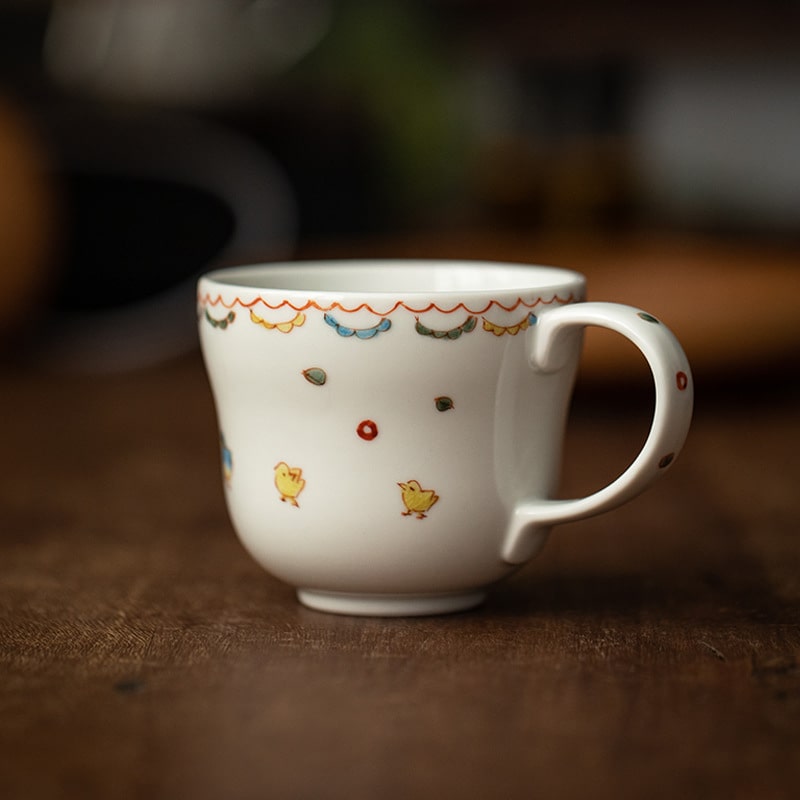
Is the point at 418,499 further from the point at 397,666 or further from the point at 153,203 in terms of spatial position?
the point at 153,203

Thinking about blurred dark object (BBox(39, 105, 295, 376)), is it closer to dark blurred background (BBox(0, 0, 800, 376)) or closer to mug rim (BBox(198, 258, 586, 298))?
dark blurred background (BBox(0, 0, 800, 376))

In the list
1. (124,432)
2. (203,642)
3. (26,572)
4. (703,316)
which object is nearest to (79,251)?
(124,432)

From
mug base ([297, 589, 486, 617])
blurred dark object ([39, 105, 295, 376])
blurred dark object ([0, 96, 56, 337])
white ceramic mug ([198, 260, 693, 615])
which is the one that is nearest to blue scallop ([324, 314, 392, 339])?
white ceramic mug ([198, 260, 693, 615])

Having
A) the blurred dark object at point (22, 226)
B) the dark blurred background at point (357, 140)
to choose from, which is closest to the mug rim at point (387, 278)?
the dark blurred background at point (357, 140)

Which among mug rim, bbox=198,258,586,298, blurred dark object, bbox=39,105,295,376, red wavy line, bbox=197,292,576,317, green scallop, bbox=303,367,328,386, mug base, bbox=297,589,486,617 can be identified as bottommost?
blurred dark object, bbox=39,105,295,376

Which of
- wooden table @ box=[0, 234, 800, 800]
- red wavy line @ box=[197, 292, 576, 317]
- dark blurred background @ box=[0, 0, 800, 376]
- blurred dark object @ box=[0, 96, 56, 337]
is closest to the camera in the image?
wooden table @ box=[0, 234, 800, 800]

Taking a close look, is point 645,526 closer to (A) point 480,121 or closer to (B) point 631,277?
(B) point 631,277

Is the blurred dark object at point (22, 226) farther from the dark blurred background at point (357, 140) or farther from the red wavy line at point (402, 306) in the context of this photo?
the red wavy line at point (402, 306)

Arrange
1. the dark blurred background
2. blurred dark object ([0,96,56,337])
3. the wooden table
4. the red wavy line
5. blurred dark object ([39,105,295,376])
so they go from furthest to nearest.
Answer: blurred dark object ([39,105,295,376]), the dark blurred background, blurred dark object ([0,96,56,337]), the red wavy line, the wooden table

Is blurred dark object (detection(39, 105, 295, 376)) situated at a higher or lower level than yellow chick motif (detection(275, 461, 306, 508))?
lower
